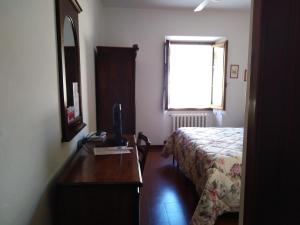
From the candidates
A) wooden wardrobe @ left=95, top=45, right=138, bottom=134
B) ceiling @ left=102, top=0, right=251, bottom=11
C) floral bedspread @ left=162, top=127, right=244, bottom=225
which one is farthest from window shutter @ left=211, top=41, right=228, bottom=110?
wooden wardrobe @ left=95, top=45, right=138, bottom=134

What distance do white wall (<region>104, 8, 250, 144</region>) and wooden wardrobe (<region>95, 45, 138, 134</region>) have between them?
1092mm

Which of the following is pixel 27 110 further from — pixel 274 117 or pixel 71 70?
pixel 274 117

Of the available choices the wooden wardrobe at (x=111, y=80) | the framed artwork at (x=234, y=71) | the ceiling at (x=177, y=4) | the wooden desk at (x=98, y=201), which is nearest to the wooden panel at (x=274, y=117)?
the wooden desk at (x=98, y=201)

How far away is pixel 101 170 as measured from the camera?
154 centimetres

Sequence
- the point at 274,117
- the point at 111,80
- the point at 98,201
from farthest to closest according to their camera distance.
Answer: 1. the point at 111,80
2. the point at 98,201
3. the point at 274,117

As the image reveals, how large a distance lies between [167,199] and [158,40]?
304 centimetres

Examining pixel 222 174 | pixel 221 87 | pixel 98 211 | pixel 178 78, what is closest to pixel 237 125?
pixel 221 87

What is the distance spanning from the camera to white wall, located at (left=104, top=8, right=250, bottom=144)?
4.50 meters

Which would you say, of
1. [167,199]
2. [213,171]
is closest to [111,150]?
[213,171]

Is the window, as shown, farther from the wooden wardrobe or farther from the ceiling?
the wooden wardrobe

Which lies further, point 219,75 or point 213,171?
point 219,75

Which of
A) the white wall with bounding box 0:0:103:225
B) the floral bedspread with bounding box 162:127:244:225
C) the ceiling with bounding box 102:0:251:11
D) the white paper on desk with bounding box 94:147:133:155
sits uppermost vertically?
the ceiling with bounding box 102:0:251:11

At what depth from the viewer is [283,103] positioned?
2.60 feet

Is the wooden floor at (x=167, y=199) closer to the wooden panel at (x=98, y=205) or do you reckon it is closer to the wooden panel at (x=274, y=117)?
the wooden panel at (x=98, y=205)
